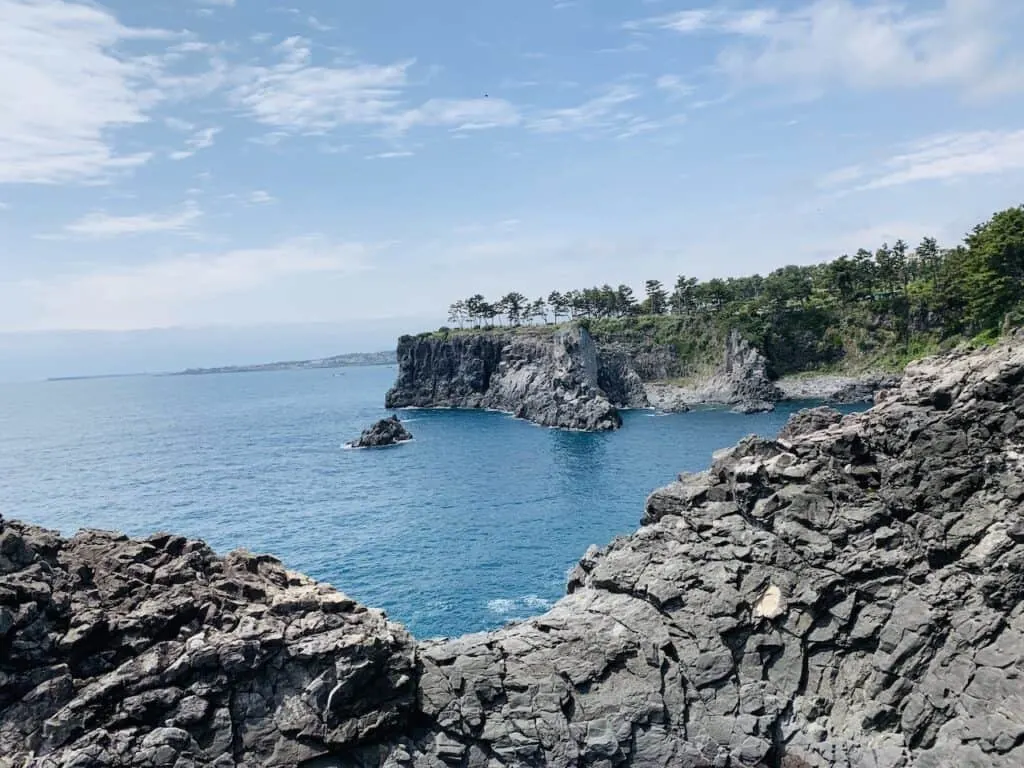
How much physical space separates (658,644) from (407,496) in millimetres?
67346

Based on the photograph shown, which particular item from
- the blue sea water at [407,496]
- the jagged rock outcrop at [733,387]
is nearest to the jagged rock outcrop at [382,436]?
the blue sea water at [407,496]

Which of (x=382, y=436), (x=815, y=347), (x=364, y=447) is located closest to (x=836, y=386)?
(x=815, y=347)

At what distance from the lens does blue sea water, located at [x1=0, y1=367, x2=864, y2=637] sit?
66312mm

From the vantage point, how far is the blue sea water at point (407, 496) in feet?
218

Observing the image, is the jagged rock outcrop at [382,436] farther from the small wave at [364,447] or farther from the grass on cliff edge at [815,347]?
the grass on cliff edge at [815,347]

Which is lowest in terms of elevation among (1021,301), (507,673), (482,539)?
(482,539)

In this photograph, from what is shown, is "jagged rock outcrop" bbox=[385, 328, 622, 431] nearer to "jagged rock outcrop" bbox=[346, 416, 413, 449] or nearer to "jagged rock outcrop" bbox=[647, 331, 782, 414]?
"jagged rock outcrop" bbox=[647, 331, 782, 414]

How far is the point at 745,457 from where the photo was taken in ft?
134

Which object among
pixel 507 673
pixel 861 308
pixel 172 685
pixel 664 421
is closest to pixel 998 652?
pixel 507 673

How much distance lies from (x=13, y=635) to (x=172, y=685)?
20.5 feet

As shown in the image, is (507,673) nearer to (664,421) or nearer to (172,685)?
(172,685)

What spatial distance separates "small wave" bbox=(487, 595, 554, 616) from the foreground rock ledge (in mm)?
18820

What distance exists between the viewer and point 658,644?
34.8 m

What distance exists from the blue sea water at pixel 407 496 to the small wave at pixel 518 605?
0.58 feet
